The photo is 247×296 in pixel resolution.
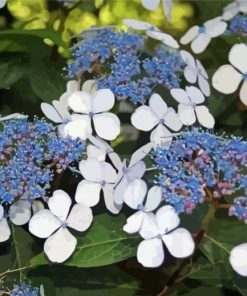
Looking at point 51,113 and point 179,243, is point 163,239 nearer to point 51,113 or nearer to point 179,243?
point 179,243

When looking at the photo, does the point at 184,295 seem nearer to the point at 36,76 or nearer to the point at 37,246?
the point at 37,246

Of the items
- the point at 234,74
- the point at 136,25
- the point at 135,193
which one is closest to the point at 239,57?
the point at 234,74

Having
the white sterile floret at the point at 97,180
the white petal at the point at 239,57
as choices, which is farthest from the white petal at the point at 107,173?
the white petal at the point at 239,57

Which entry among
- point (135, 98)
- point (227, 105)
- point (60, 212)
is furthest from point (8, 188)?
point (227, 105)

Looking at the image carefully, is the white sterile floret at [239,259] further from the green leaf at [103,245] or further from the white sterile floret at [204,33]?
the white sterile floret at [204,33]

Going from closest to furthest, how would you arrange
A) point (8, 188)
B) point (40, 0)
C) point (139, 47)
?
point (8, 188) < point (139, 47) < point (40, 0)
